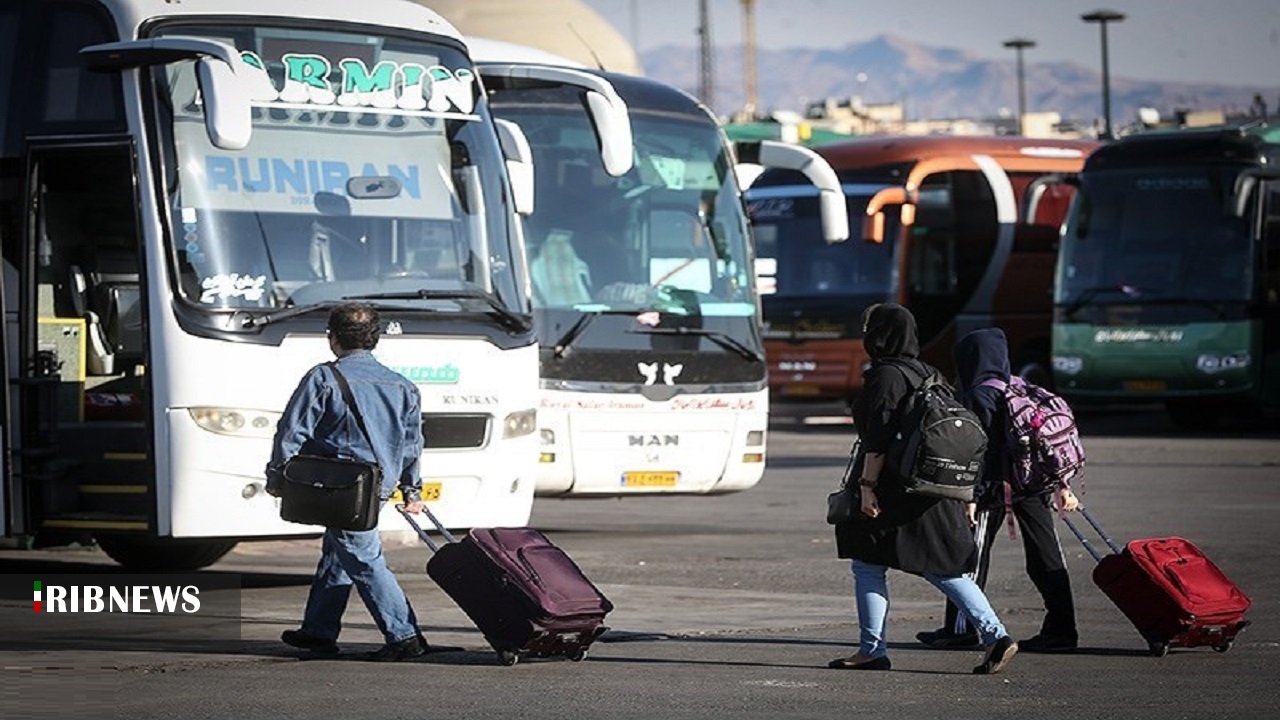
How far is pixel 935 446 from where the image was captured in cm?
1102

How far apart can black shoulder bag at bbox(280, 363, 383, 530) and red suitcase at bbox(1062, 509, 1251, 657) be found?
3178mm

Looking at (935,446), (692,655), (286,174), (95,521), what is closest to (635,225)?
(286,174)

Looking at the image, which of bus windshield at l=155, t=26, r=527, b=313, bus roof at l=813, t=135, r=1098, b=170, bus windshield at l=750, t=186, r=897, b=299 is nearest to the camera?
bus windshield at l=155, t=26, r=527, b=313

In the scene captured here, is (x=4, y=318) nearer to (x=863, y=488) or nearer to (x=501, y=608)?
(x=501, y=608)

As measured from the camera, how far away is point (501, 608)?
11430mm

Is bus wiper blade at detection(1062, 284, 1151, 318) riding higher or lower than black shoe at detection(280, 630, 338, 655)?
higher

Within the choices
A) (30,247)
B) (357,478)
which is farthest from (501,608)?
(30,247)

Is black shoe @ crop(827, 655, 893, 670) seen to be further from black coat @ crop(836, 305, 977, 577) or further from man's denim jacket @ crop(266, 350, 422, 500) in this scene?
man's denim jacket @ crop(266, 350, 422, 500)

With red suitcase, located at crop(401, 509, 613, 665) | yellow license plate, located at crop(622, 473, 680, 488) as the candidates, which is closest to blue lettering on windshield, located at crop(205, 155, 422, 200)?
red suitcase, located at crop(401, 509, 613, 665)

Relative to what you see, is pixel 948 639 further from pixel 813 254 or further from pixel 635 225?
pixel 813 254

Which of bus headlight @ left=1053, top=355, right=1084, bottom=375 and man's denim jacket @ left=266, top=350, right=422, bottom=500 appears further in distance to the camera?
bus headlight @ left=1053, top=355, right=1084, bottom=375

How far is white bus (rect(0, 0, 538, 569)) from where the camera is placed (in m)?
13.7

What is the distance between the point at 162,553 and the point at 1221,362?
17.1 metres

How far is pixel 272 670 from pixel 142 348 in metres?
3.30
